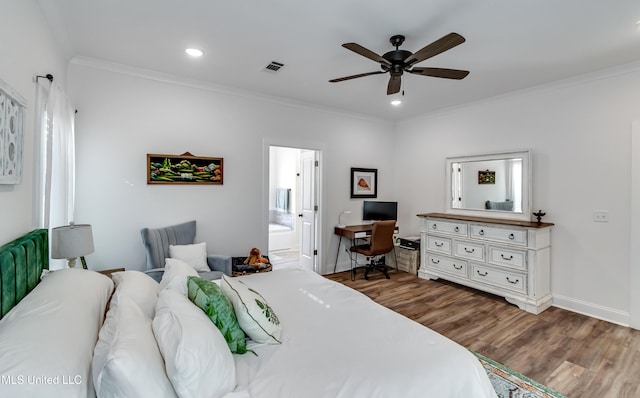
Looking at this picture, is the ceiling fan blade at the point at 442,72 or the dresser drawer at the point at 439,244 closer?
the ceiling fan blade at the point at 442,72

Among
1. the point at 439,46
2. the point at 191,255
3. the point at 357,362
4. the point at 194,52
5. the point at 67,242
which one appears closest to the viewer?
the point at 357,362

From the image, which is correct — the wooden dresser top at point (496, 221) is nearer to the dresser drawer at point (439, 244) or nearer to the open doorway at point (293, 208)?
the dresser drawer at point (439, 244)

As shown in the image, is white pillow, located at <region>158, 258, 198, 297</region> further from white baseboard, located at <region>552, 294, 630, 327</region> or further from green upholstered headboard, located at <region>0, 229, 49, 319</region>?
white baseboard, located at <region>552, 294, 630, 327</region>

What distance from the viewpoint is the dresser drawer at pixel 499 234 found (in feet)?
11.8

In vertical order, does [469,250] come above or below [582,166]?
below

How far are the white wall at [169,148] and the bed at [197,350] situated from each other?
1676 millimetres

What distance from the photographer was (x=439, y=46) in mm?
2107

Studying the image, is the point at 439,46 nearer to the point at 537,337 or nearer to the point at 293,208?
the point at 537,337

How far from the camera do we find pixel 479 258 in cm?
400

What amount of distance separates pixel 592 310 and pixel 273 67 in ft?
14.6

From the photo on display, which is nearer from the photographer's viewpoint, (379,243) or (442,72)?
(442,72)

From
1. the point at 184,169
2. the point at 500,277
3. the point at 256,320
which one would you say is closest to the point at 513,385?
the point at 500,277

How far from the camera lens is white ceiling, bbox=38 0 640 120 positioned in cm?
213

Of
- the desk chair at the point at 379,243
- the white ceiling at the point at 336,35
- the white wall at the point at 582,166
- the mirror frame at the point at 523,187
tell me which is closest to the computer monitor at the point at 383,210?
→ the desk chair at the point at 379,243
